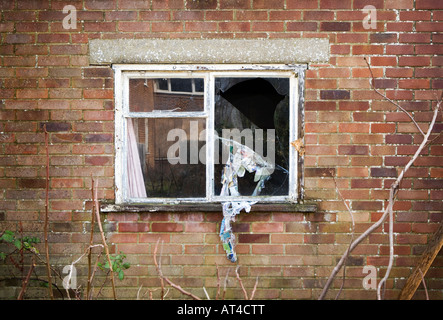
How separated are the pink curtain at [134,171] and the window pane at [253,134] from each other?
2.24ft

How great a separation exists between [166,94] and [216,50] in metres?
0.59

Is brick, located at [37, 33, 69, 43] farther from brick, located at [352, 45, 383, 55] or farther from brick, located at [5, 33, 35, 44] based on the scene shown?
brick, located at [352, 45, 383, 55]

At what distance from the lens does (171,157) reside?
3.40m

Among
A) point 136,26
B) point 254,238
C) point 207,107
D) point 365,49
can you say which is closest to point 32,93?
point 136,26

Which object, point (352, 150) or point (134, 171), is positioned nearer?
point (352, 150)

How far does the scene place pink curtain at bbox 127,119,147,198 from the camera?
11.1 feet

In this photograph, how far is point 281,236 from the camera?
3307 mm

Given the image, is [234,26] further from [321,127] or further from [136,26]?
[321,127]

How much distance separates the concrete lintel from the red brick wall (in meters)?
0.07

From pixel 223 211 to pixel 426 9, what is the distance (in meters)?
2.47

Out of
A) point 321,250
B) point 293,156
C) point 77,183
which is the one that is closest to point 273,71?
point 293,156

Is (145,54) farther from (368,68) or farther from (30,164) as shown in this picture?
(368,68)

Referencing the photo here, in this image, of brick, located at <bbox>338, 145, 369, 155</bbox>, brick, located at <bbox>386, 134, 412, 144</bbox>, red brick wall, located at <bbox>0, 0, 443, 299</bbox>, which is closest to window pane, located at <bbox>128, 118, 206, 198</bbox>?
red brick wall, located at <bbox>0, 0, 443, 299</bbox>

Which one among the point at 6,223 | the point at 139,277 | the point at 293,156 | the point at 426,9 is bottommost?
the point at 139,277
